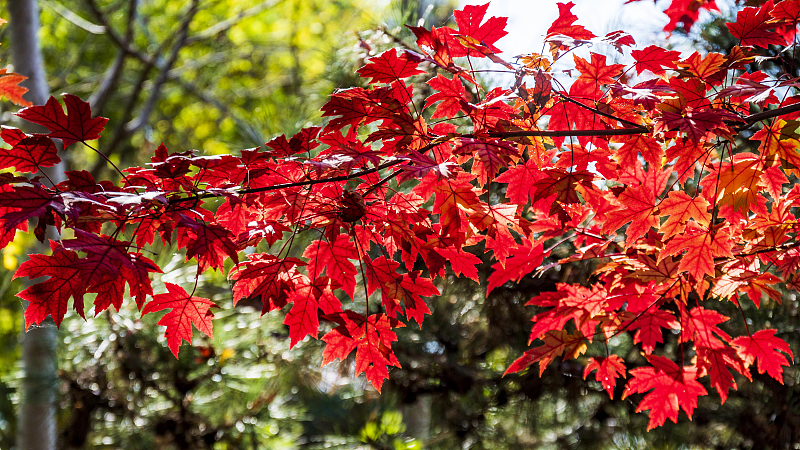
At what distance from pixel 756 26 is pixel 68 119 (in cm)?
146

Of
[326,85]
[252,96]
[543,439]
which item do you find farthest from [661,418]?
[252,96]

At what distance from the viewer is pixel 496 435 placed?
131 inches

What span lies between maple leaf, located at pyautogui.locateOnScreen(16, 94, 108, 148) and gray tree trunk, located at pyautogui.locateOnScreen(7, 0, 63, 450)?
5.79 ft

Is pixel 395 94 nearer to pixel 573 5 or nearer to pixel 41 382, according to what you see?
pixel 573 5

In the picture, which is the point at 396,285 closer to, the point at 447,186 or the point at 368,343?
the point at 368,343

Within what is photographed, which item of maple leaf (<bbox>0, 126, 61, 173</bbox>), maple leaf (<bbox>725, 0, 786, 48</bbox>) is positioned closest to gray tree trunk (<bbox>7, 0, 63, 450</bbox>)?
maple leaf (<bbox>0, 126, 61, 173</bbox>)

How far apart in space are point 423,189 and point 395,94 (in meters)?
0.21

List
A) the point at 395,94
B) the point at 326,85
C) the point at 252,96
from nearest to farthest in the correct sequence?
the point at 395,94 → the point at 326,85 → the point at 252,96

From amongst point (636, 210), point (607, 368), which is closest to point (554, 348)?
point (607, 368)

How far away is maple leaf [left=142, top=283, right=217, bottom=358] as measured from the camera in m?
1.11

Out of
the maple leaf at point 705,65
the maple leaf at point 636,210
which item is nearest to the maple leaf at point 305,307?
the maple leaf at point 636,210

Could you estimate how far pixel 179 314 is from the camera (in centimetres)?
114

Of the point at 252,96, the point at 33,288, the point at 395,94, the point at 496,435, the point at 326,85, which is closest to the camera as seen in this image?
the point at 33,288

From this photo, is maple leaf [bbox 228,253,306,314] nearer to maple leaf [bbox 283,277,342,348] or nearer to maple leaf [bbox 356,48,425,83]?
maple leaf [bbox 283,277,342,348]
